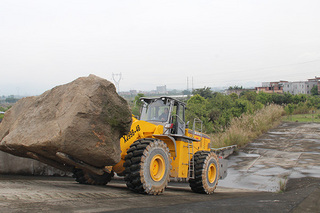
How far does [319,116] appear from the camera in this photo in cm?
4972

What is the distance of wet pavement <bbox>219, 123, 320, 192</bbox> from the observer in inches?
647

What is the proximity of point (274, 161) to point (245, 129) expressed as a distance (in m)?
9.29

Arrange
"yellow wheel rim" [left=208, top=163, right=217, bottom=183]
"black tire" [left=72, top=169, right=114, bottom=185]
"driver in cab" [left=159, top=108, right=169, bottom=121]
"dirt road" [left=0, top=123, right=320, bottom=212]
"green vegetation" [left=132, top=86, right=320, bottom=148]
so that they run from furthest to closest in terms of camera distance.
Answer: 1. "green vegetation" [left=132, top=86, right=320, bottom=148]
2. "yellow wheel rim" [left=208, top=163, right=217, bottom=183]
3. "driver in cab" [left=159, top=108, right=169, bottom=121]
4. "black tire" [left=72, top=169, right=114, bottom=185]
5. "dirt road" [left=0, top=123, right=320, bottom=212]

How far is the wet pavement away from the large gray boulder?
970 cm

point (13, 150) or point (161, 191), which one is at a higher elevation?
point (13, 150)

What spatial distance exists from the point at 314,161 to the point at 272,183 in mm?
5917

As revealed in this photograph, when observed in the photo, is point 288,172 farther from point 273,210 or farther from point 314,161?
point 273,210

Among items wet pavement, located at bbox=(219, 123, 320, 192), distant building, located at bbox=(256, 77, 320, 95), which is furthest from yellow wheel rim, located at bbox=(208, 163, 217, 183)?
distant building, located at bbox=(256, 77, 320, 95)

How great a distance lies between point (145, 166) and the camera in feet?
25.6

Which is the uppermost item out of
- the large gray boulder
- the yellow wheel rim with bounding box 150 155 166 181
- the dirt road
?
the large gray boulder

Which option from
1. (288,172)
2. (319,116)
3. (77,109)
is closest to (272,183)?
(288,172)

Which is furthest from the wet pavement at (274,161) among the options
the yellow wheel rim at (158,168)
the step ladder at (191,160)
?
the yellow wheel rim at (158,168)

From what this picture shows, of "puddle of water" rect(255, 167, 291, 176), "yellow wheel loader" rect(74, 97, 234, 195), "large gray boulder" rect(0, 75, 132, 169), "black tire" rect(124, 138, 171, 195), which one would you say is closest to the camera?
"large gray boulder" rect(0, 75, 132, 169)

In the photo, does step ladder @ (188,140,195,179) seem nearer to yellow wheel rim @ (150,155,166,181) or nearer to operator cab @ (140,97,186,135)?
operator cab @ (140,97,186,135)
